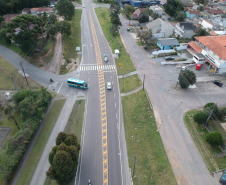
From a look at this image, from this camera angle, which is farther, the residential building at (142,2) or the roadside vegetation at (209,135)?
the residential building at (142,2)

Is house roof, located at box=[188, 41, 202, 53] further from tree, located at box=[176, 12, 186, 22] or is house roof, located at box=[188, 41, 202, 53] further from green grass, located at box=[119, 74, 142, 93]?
tree, located at box=[176, 12, 186, 22]

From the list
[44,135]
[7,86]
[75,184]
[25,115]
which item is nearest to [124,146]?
[75,184]

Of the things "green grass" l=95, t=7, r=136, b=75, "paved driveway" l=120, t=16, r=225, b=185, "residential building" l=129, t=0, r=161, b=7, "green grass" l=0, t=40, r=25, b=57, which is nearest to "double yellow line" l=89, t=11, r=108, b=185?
"green grass" l=95, t=7, r=136, b=75

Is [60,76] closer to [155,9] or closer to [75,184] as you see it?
[75,184]

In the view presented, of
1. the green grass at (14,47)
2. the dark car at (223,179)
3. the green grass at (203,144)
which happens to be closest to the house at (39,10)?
the green grass at (14,47)

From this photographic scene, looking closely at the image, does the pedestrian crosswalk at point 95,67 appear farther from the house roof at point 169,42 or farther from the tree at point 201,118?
the tree at point 201,118

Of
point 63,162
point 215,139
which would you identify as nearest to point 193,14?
point 215,139
